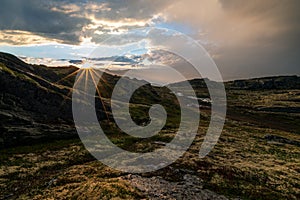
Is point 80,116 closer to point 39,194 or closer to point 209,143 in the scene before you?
point 209,143

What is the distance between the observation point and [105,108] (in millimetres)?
98375

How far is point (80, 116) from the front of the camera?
279 feet

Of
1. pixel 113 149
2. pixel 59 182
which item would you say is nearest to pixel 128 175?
pixel 59 182

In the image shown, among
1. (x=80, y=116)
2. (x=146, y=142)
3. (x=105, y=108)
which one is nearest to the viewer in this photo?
(x=146, y=142)

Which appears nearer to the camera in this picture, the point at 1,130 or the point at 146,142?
the point at 1,130

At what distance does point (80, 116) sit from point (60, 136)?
585 inches

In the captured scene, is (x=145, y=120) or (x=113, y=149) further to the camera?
(x=145, y=120)

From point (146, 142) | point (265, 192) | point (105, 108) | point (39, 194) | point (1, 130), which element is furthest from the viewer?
point (105, 108)

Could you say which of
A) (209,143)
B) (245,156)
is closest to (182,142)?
(209,143)

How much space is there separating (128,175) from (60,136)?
124 feet

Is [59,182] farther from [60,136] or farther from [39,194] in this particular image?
[60,136]

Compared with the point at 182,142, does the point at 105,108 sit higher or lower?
higher

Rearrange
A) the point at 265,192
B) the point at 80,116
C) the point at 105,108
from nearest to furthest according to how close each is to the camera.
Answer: the point at 265,192 < the point at 80,116 < the point at 105,108

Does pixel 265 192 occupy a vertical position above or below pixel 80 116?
below
